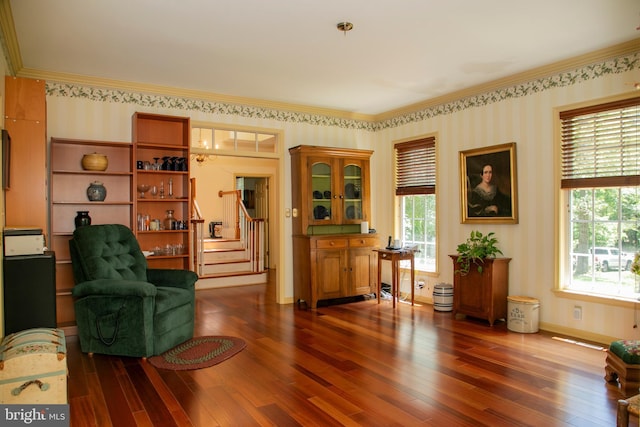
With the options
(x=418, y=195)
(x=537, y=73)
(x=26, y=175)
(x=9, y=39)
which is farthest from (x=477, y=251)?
(x=9, y=39)

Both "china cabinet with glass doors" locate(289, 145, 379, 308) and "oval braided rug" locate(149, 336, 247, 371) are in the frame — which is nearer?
"oval braided rug" locate(149, 336, 247, 371)

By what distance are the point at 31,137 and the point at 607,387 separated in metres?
5.03

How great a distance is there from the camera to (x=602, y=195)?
4293 mm

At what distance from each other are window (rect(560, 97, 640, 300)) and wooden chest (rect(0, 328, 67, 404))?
4459 millimetres

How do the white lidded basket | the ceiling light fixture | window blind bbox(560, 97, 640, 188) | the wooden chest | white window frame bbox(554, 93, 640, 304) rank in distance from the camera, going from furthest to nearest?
the white lidded basket, white window frame bbox(554, 93, 640, 304), window blind bbox(560, 97, 640, 188), the ceiling light fixture, the wooden chest

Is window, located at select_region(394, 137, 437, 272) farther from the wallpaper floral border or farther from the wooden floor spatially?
the wooden floor

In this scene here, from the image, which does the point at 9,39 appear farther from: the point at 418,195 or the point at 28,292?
the point at 418,195

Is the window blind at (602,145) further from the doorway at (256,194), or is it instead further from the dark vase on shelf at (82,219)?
the doorway at (256,194)

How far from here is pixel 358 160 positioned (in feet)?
21.0

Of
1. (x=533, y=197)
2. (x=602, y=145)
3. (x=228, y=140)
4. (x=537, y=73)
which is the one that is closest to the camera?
(x=602, y=145)

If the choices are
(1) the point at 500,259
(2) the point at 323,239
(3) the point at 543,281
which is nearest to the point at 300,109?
(2) the point at 323,239

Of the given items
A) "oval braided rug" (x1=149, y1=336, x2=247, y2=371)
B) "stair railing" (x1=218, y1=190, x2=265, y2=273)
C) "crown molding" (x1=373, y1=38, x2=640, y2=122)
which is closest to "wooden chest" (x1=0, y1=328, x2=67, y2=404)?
"oval braided rug" (x1=149, y1=336, x2=247, y2=371)

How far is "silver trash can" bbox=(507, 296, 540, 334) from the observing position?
14.9ft

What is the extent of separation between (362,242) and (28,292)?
13.0 ft
